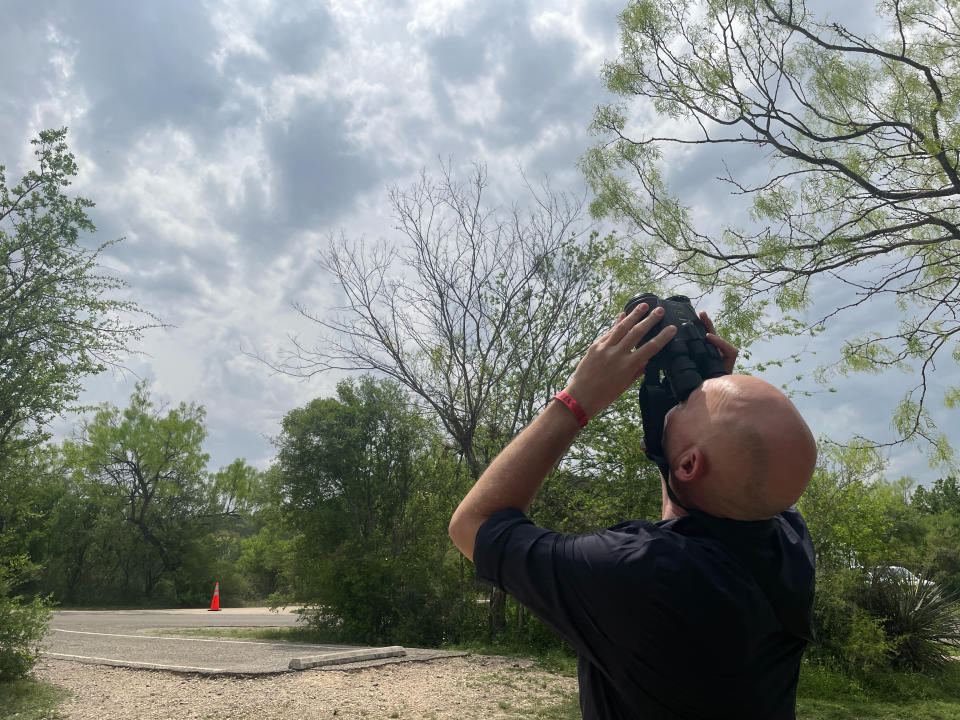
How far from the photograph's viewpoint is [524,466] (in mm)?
1151

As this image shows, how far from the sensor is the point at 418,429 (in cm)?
1429

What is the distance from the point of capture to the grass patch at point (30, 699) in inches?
263

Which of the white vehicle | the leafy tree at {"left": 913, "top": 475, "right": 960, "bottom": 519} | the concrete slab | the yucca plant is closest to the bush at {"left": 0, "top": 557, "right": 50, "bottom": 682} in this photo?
the concrete slab

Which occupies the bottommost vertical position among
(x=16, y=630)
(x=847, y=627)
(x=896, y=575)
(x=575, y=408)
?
(x=847, y=627)

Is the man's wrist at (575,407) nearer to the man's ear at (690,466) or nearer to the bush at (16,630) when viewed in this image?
the man's ear at (690,466)

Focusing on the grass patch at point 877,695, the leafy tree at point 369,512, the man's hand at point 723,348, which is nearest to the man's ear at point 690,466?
the man's hand at point 723,348

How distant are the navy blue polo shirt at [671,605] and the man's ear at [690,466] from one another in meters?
0.09

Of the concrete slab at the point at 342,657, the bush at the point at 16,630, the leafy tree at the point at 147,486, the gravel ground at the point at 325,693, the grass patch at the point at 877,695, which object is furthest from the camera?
the leafy tree at the point at 147,486

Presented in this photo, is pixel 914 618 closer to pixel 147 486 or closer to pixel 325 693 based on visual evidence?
pixel 325 693

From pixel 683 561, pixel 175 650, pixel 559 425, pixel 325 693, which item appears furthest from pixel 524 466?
pixel 175 650

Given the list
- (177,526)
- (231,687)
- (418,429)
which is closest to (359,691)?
(231,687)

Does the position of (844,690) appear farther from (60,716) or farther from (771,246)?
(60,716)

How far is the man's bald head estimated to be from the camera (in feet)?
3.36

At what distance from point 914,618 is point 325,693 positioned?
8.61 meters
